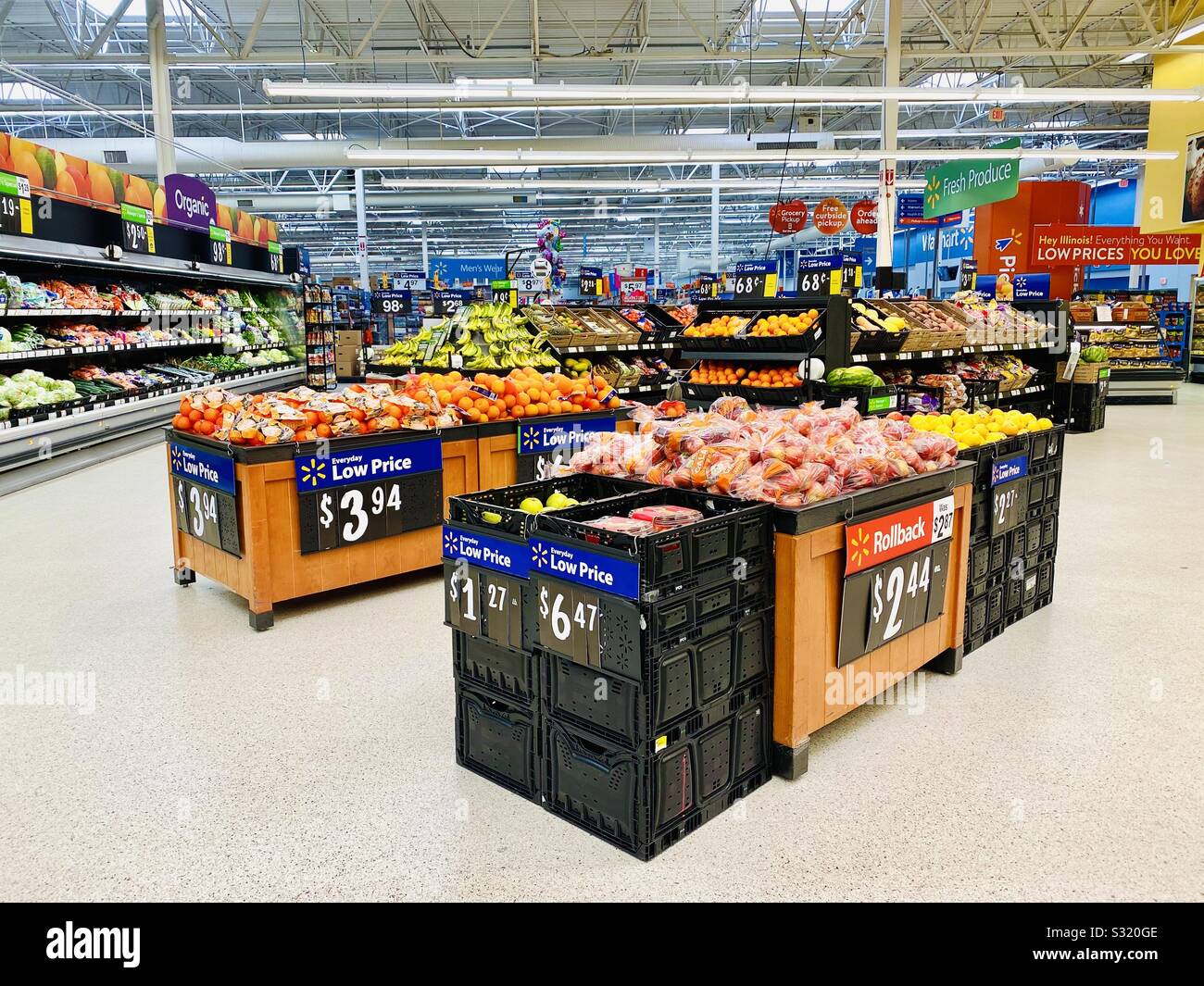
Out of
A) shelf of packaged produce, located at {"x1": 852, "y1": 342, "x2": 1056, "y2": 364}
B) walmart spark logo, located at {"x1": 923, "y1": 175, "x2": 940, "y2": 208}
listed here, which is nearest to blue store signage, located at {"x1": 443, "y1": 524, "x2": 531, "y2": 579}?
shelf of packaged produce, located at {"x1": 852, "y1": 342, "x2": 1056, "y2": 364}

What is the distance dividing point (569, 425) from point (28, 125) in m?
22.9

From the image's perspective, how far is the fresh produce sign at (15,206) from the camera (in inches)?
310

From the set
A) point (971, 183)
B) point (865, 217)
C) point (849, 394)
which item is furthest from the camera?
point (865, 217)

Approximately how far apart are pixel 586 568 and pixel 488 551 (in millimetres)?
454

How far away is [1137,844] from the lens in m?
2.49

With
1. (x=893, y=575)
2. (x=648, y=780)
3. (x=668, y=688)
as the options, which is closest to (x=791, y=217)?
(x=893, y=575)

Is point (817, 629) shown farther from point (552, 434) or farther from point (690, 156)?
point (690, 156)

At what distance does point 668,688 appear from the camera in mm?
2428

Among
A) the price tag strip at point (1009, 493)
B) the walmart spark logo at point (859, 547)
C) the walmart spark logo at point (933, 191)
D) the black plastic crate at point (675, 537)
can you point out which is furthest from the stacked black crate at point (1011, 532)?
the walmart spark logo at point (933, 191)

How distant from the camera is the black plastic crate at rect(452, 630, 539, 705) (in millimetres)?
2707

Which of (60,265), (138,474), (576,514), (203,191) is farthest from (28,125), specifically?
(576,514)

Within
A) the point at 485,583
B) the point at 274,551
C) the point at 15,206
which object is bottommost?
the point at 274,551

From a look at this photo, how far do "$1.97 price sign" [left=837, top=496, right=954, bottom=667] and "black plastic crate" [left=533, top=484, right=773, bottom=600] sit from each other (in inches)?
16.0
